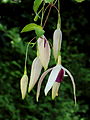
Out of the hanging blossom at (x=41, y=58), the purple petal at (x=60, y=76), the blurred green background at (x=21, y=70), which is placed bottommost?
the blurred green background at (x=21, y=70)

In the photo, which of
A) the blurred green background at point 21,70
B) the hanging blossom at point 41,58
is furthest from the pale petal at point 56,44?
the blurred green background at point 21,70

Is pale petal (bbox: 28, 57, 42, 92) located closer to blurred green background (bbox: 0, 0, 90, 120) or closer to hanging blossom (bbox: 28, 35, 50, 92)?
hanging blossom (bbox: 28, 35, 50, 92)

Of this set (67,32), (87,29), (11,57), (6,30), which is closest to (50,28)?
(6,30)

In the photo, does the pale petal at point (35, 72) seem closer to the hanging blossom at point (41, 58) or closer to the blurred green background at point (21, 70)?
the hanging blossom at point (41, 58)

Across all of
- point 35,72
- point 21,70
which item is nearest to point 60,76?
point 35,72

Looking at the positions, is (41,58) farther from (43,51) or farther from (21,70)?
(21,70)

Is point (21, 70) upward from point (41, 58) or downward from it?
downward

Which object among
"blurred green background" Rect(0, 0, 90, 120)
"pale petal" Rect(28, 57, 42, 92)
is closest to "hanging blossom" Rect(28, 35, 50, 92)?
"pale petal" Rect(28, 57, 42, 92)

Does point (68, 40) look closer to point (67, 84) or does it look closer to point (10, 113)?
point (67, 84)
